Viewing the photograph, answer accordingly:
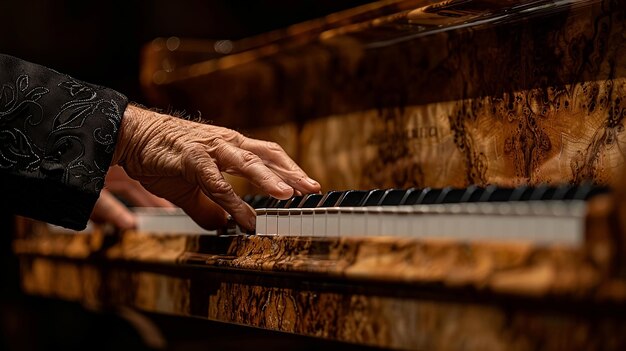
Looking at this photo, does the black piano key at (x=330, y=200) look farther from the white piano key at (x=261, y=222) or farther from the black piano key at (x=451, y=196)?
the black piano key at (x=451, y=196)

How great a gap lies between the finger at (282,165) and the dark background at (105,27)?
6.21 ft

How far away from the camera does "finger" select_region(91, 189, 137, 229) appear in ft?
5.88

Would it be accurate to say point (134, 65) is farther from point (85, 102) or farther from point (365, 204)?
point (365, 204)

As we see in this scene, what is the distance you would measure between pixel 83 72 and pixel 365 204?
240 cm

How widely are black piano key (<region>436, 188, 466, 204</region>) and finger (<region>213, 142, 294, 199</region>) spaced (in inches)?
15.2

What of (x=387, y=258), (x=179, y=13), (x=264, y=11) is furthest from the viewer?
(x=179, y=13)

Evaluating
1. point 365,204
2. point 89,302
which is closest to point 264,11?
point 89,302

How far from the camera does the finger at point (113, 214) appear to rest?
1.79 m

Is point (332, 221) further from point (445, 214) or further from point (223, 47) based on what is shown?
point (223, 47)

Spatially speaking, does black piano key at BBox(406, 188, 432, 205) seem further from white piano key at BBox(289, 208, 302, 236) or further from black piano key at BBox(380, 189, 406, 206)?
white piano key at BBox(289, 208, 302, 236)

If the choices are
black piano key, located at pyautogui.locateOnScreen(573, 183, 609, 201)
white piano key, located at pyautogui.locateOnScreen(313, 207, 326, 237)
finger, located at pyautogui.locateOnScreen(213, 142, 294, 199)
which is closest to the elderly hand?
finger, located at pyautogui.locateOnScreen(213, 142, 294, 199)

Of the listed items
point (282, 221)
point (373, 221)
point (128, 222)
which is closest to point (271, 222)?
point (282, 221)

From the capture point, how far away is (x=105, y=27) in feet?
11.1

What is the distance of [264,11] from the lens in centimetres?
321
